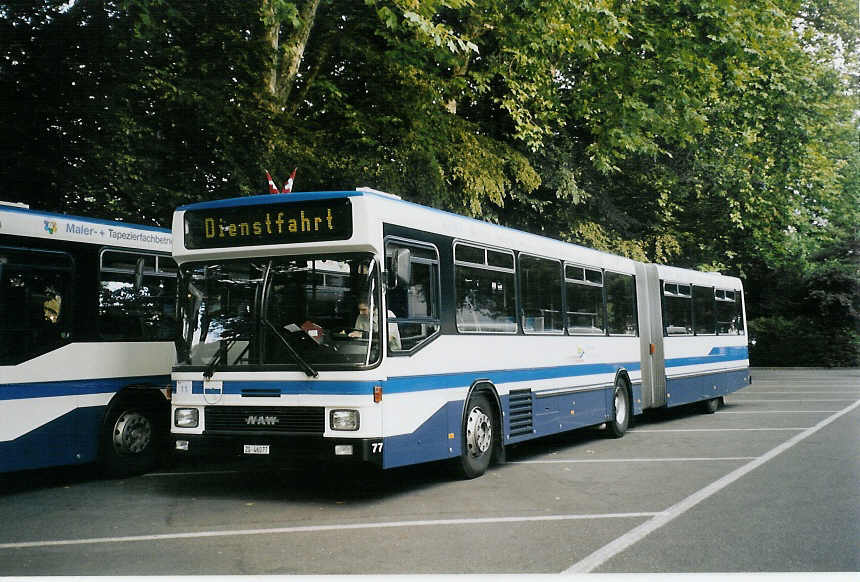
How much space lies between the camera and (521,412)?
12445 millimetres

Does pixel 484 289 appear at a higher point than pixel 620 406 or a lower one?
higher

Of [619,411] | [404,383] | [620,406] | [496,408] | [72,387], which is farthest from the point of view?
[620,406]

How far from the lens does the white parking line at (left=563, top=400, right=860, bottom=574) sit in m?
6.77

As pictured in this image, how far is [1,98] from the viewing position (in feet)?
47.8

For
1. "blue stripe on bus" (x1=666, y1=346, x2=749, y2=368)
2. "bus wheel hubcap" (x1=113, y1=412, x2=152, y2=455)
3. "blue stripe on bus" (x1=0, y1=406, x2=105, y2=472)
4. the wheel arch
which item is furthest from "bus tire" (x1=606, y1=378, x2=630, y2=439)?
"blue stripe on bus" (x1=0, y1=406, x2=105, y2=472)

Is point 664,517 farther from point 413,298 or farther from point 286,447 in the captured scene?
point 286,447

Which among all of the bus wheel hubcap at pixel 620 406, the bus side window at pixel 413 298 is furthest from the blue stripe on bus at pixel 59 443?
the bus wheel hubcap at pixel 620 406

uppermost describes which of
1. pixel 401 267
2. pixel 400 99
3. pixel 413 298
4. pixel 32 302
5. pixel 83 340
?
pixel 400 99

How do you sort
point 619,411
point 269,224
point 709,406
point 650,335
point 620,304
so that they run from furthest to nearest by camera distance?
point 709,406, point 650,335, point 620,304, point 619,411, point 269,224

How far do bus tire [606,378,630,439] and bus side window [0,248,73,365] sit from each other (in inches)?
346

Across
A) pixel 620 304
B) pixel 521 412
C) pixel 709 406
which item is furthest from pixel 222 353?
pixel 709 406

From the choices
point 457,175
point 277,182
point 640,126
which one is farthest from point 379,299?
point 640,126

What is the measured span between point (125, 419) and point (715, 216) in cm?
2246

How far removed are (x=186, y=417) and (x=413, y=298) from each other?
261 centimetres
